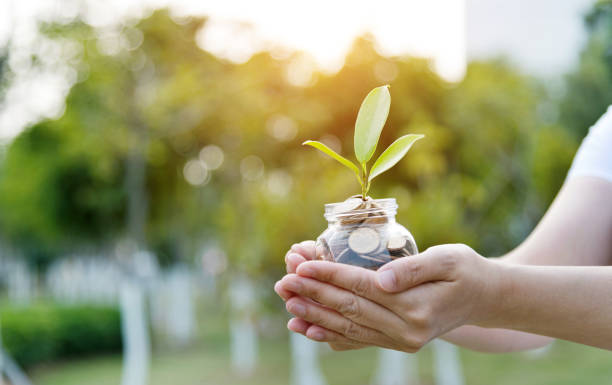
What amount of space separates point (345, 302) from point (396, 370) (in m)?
7.16

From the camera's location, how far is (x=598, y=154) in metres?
1.53

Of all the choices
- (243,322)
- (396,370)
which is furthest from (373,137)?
(243,322)

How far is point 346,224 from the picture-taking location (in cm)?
122

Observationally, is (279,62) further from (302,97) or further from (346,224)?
(346,224)

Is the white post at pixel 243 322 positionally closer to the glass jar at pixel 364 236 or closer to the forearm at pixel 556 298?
the glass jar at pixel 364 236

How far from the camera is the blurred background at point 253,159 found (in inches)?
269

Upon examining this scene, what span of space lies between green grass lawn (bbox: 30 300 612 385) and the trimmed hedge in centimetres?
29

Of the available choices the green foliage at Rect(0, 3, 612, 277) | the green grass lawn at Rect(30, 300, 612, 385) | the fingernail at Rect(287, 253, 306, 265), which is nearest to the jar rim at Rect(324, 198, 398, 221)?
the fingernail at Rect(287, 253, 306, 265)

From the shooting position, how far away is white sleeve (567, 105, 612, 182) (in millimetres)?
1520

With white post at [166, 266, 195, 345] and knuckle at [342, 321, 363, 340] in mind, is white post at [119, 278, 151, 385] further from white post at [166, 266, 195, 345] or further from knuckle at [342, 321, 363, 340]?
knuckle at [342, 321, 363, 340]

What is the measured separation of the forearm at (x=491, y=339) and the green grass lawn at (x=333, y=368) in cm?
732

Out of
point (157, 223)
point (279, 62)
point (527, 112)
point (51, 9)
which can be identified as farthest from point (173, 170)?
point (527, 112)

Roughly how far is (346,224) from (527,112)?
9.38 metres

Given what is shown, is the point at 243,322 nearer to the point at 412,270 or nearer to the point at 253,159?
the point at 253,159
